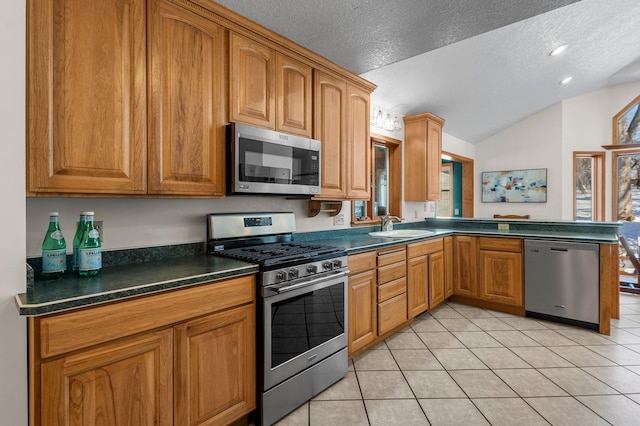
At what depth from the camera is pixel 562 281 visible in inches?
126

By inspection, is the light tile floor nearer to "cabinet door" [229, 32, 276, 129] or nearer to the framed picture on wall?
"cabinet door" [229, 32, 276, 129]

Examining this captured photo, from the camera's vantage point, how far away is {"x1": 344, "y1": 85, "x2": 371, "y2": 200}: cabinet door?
2750mm

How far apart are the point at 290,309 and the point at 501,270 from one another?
279 cm

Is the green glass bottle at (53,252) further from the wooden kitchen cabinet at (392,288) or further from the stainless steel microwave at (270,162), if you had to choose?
the wooden kitchen cabinet at (392,288)

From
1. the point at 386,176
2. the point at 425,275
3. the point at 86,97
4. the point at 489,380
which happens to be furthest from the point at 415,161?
the point at 86,97

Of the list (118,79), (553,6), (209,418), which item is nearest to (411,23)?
(553,6)

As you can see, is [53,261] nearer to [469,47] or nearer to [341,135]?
[341,135]

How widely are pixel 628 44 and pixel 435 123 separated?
8.88 feet

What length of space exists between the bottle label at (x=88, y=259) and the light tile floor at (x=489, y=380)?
4.24 feet

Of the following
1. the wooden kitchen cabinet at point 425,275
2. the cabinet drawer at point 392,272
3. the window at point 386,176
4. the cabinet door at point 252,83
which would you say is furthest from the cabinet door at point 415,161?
the cabinet door at point 252,83

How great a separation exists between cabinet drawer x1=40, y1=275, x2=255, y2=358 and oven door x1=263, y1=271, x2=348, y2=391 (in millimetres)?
241

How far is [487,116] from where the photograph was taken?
5.39 m

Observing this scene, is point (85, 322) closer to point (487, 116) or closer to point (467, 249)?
point (467, 249)

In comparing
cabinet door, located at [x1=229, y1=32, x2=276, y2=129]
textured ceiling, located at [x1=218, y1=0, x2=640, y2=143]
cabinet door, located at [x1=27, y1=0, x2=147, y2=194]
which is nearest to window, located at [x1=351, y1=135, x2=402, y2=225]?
textured ceiling, located at [x1=218, y1=0, x2=640, y2=143]
